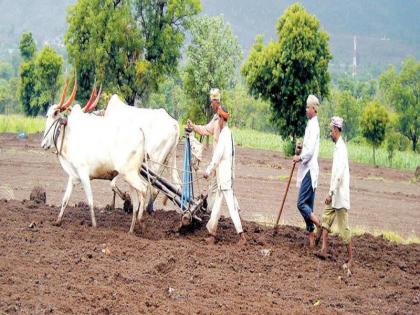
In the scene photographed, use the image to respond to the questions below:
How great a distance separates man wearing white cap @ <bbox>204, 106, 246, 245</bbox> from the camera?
11.1 m

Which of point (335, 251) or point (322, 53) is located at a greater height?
point (322, 53)

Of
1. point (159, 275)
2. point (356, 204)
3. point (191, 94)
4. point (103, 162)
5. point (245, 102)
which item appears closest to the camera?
point (159, 275)

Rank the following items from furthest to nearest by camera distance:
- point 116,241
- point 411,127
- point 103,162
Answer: point 411,127, point 103,162, point 116,241

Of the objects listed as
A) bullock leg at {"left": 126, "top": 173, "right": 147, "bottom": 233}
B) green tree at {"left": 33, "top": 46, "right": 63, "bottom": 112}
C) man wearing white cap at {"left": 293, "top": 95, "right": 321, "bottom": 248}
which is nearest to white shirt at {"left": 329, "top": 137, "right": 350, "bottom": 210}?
man wearing white cap at {"left": 293, "top": 95, "right": 321, "bottom": 248}

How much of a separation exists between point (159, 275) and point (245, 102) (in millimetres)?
66707

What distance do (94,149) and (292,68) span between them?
13.0m

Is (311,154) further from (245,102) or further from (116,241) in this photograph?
(245,102)

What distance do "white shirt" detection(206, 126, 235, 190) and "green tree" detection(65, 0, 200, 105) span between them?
22.0m

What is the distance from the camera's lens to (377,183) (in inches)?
1004

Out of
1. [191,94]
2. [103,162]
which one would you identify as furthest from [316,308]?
[191,94]

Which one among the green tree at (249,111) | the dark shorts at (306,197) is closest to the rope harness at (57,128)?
the dark shorts at (306,197)

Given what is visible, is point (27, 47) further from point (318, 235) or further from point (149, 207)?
point (318, 235)

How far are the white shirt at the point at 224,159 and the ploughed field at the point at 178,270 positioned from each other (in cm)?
91

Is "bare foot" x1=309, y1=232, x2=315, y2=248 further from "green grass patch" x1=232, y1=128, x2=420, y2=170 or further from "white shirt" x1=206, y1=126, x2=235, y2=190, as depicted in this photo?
"green grass patch" x1=232, y1=128, x2=420, y2=170
